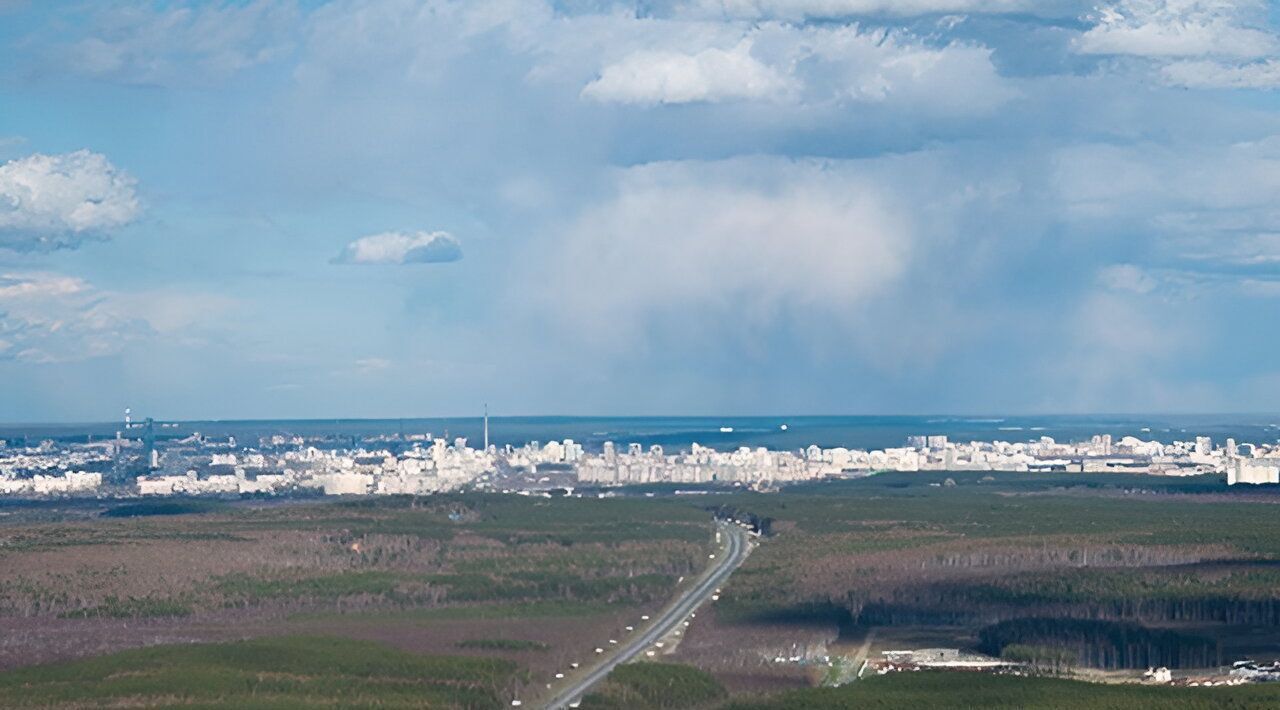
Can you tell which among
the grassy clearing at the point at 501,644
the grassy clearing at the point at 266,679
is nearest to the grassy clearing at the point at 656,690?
the grassy clearing at the point at 266,679

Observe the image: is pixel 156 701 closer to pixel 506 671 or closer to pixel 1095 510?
pixel 506 671

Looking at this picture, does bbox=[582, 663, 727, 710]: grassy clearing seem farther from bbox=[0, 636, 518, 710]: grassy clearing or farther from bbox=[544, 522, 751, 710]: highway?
bbox=[0, 636, 518, 710]: grassy clearing

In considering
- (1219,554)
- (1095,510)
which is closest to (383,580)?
(1219,554)

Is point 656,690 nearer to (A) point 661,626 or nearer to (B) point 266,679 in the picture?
(B) point 266,679

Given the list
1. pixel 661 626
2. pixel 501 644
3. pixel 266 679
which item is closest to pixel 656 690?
pixel 266 679

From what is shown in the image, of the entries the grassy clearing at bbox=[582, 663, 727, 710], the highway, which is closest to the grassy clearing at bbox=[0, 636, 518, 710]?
the highway

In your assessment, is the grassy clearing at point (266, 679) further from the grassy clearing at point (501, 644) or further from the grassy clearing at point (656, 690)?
the grassy clearing at point (501, 644)
